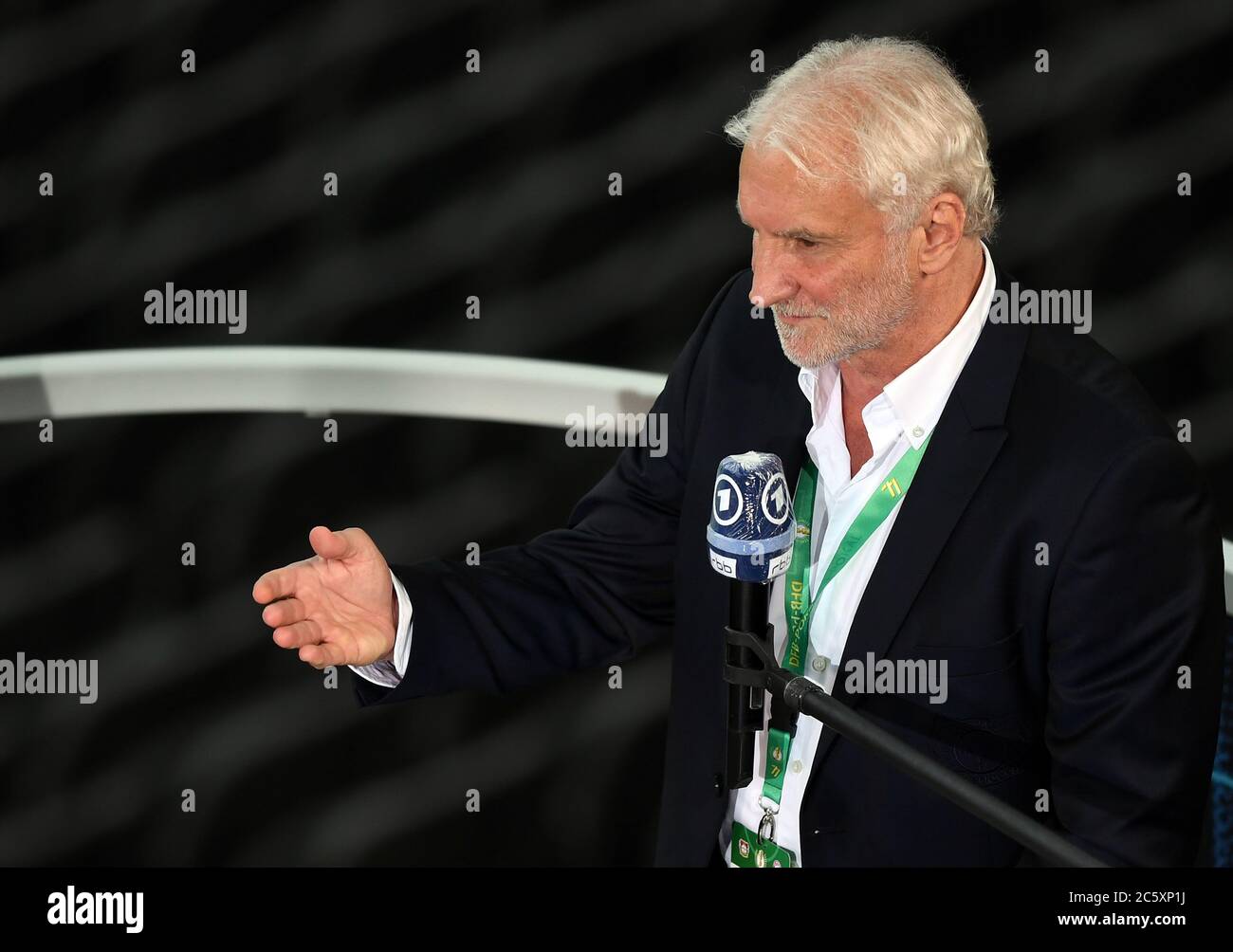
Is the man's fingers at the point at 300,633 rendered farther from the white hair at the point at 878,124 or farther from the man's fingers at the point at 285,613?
the white hair at the point at 878,124

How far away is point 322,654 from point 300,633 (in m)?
0.03

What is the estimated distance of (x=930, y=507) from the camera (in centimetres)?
151

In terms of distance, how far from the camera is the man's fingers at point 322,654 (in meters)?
1.47

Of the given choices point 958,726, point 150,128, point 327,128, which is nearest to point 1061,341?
point 958,726

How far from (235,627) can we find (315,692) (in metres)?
0.18

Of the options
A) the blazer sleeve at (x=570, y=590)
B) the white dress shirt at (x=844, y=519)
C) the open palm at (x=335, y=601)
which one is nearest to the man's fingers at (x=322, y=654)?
the open palm at (x=335, y=601)

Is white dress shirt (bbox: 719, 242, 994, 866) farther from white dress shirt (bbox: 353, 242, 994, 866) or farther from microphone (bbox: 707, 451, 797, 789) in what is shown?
microphone (bbox: 707, 451, 797, 789)

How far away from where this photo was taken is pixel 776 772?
5.12 ft

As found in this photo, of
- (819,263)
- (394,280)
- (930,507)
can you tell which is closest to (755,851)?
(930,507)

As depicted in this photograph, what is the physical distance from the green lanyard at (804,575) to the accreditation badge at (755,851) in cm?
4

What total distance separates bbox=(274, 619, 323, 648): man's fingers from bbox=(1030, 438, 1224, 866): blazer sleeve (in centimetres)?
73

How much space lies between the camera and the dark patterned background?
7.36 feet

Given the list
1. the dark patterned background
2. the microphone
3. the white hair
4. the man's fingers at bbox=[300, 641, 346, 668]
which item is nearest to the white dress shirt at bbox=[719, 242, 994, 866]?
the white hair
